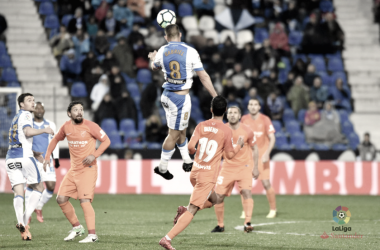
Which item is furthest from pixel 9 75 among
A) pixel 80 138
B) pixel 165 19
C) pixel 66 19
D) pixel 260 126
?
pixel 165 19

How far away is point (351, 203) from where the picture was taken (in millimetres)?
A: 13227

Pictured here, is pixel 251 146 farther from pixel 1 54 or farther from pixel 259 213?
pixel 1 54

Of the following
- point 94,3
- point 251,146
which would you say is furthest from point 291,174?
point 94,3

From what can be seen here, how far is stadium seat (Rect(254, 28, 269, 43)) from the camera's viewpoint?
19750mm

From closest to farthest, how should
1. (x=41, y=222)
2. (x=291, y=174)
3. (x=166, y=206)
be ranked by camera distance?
(x=41, y=222) < (x=166, y=206) < (x=291, y=174)

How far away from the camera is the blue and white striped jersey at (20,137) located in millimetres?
8023

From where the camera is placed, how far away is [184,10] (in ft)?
64.8

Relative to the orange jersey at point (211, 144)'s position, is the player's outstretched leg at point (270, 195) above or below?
below

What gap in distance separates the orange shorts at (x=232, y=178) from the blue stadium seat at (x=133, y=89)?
29.3ft

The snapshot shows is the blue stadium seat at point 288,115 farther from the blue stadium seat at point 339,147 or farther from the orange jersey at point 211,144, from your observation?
the orange jersey at point 211,144

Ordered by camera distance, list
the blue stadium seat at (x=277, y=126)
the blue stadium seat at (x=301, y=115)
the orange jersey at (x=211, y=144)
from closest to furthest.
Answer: the orange jersey at (x=211, y=144) < the blue stadium seat at (x=277, y=126) < the blue stadium seat at (x=301, y=115)

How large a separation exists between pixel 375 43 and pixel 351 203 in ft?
31.1

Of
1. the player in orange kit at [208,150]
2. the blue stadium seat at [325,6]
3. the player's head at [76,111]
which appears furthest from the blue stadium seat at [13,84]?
the player in orange kit at [208,150]

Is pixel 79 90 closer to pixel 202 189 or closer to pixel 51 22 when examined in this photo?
pixel 51 22
